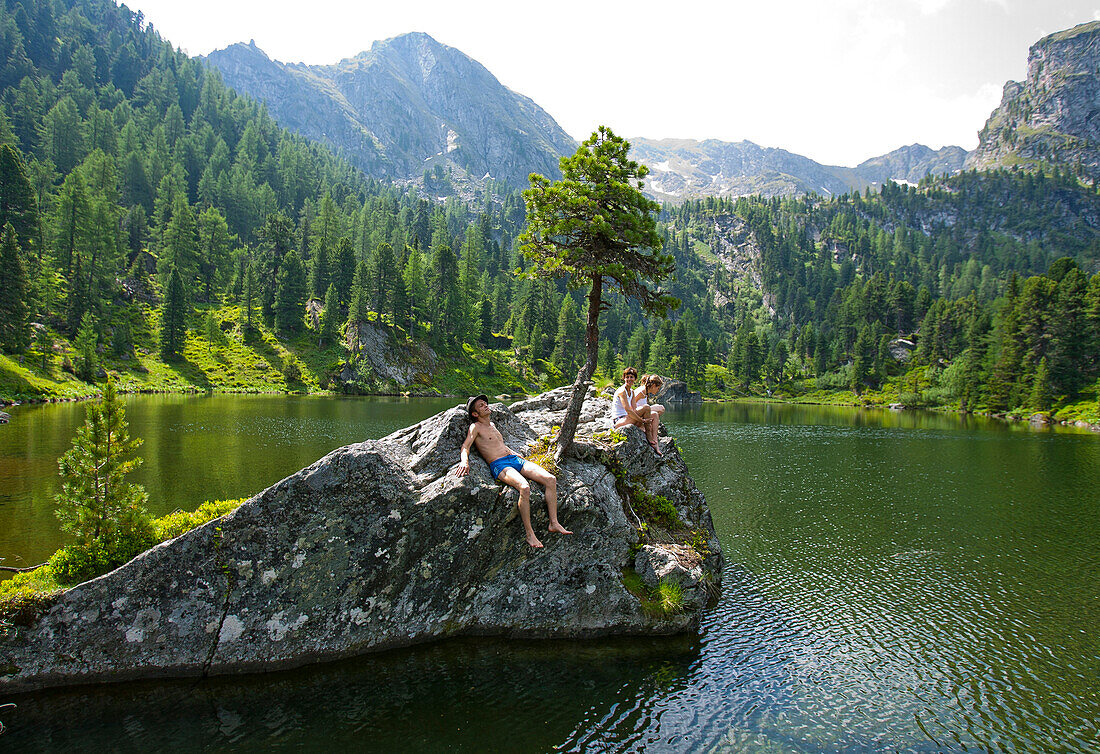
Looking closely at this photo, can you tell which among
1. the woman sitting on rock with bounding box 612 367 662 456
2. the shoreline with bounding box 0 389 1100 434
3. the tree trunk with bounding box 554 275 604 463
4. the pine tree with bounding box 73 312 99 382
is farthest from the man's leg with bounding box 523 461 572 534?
the pine tree with bounding box 73 312 99 382

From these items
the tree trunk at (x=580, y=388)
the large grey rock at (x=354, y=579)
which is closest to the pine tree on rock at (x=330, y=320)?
the tree trunk at (x=580, y=388)

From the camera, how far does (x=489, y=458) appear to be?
53.2 ft

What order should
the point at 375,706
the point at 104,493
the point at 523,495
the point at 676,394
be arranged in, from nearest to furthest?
1. the point at 375,706
2. the point at 104,493
3. the point at 523,495
4. the point at 676,394

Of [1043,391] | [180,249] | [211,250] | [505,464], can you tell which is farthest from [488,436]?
[211,250]

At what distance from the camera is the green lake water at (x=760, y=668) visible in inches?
443

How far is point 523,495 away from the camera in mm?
15422

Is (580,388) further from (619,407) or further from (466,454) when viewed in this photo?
(466,454)

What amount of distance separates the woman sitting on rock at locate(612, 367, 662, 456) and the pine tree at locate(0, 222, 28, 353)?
270 feet

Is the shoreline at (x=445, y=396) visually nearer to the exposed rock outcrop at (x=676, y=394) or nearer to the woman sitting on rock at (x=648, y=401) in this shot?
the exposed rock outcrop at (x=676, y=394)

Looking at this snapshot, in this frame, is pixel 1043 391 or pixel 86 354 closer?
pixel 86 354

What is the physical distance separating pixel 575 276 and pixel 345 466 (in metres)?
12.3

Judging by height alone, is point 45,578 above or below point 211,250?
below

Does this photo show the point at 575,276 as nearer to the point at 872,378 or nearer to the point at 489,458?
the point at 489,458

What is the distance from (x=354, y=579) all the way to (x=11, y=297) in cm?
8167
